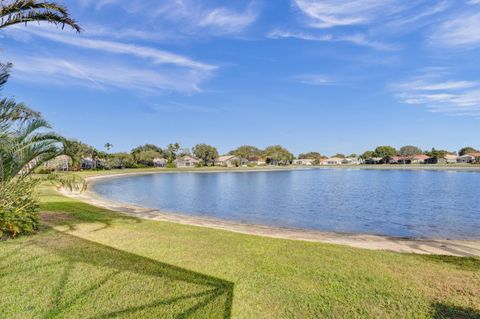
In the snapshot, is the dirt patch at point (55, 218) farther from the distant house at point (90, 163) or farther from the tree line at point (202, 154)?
the distant house at point (90, 163)

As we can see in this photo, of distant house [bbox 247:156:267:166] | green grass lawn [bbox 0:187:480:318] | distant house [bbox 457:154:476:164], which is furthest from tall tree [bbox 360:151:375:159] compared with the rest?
green grass lawn [bbox 0:187:480:318]

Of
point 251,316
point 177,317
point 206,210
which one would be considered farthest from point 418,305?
point 206,210

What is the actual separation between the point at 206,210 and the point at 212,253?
1352cm

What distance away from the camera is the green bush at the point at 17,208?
7961 mm

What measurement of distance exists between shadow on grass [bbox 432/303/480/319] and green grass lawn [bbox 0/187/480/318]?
0.01m

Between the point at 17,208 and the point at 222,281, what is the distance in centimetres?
670

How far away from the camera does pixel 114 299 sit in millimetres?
4566

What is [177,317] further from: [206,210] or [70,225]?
[206,210]

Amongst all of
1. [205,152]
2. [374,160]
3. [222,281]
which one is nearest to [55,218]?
[222,281]

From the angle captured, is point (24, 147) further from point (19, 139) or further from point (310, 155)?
point (310, 155)

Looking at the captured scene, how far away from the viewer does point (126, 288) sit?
4.95m

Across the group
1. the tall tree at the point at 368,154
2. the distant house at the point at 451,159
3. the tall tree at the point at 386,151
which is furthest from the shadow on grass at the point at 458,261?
the tall tree at the point at 368,154

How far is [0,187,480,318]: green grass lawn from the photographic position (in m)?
4.30

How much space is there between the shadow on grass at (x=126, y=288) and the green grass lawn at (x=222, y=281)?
16 mm
